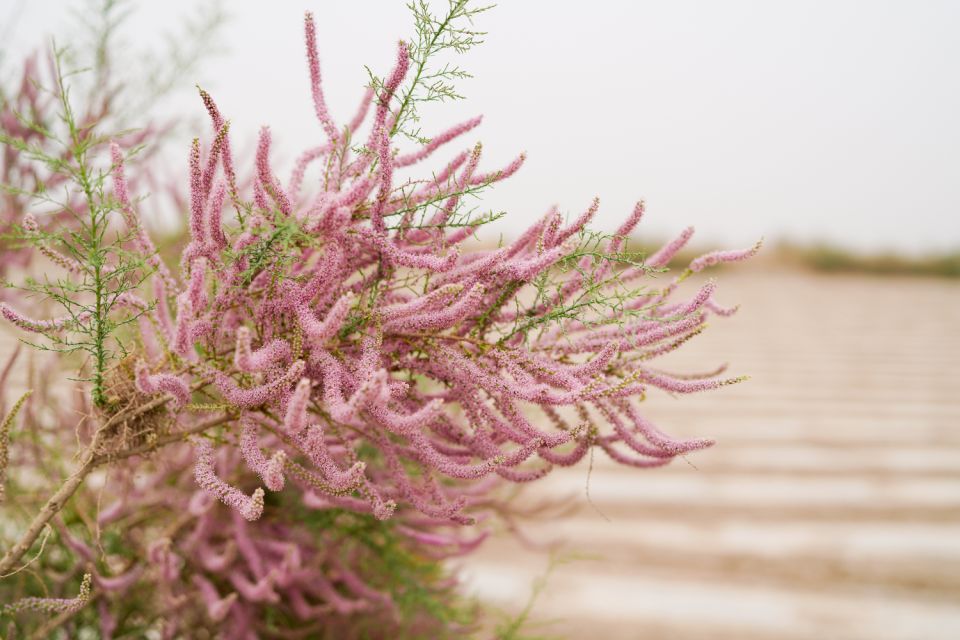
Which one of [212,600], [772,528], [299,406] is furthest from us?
[772,528]

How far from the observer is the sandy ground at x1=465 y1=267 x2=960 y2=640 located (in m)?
1.47

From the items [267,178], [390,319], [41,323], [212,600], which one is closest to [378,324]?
[390,319]

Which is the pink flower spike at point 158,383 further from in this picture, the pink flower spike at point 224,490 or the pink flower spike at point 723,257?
the pink flower spike at point 723,257

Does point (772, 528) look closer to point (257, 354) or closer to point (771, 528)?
point (771, 528)

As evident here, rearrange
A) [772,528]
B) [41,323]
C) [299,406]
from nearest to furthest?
1. [299,406]
2. [41,323]
3. [772,528]

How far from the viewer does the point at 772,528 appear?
1.81 metres

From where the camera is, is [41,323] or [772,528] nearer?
[41,323]

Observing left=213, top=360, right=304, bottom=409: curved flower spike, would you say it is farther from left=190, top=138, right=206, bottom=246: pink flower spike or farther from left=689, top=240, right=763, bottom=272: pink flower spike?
left=689, top=240, right=763, bottom=272: pink flower spike

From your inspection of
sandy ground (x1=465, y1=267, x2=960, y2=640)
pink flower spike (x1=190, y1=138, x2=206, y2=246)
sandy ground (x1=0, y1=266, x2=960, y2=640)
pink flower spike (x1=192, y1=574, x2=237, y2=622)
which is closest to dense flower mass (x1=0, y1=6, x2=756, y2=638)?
pink flower spike (x1=190, y1=138, x2=206, y2=246)

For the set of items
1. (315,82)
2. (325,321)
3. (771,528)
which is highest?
(315,82)

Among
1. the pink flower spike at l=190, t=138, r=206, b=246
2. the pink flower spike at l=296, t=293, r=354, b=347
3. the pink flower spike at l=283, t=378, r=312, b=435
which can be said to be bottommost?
the pink flower spike at l=283, t=378, r=312, b=435

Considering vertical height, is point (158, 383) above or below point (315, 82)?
below

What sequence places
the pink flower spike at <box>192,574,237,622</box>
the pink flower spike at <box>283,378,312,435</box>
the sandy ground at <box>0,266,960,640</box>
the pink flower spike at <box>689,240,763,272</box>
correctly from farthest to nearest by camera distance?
A: the sandy ground at <box>0,266,960,640</box> < the pink flower spike at <box>192,574,237,622</box> < the pink flower spike at <box>689,240,763,272</box> < the pink flower spike at <box>283,378,312,435</box>

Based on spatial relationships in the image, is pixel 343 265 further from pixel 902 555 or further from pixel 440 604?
pixel 902 555
